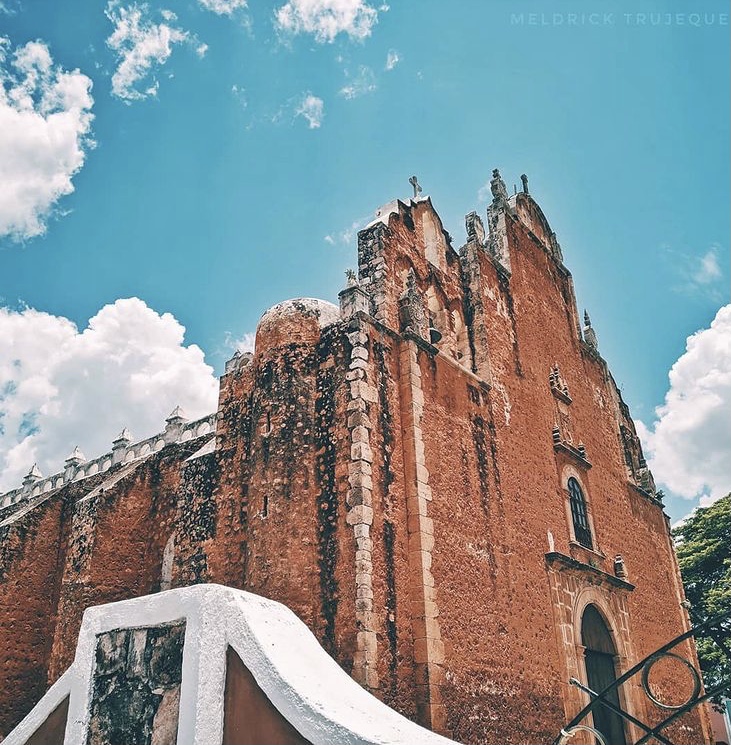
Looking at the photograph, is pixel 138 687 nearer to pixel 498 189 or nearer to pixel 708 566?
pixel 498 189

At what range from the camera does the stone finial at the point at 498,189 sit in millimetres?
15641

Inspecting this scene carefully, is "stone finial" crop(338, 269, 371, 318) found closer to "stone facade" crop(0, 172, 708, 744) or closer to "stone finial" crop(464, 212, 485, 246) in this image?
"stone facade" crop(0, 172, 708, 744)

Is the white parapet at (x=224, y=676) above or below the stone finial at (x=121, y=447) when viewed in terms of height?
below

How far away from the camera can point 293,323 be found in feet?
34.6

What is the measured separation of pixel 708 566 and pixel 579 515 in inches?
481

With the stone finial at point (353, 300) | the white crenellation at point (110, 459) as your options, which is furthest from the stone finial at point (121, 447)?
the stone finial at point (353, 300)

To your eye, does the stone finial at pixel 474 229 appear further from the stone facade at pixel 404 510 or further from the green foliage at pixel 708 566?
the green foliage at pixel 708 566

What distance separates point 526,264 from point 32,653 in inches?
478

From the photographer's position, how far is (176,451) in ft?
42.9

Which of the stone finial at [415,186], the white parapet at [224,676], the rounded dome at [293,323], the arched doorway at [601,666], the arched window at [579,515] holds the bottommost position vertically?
the white parapet at [224,676]

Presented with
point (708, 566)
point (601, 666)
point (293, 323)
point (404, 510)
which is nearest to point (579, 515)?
point (601, 666)

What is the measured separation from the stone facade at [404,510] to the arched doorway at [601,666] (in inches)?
7.3

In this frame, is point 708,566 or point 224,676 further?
point 708,566

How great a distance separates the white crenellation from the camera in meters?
13.7
